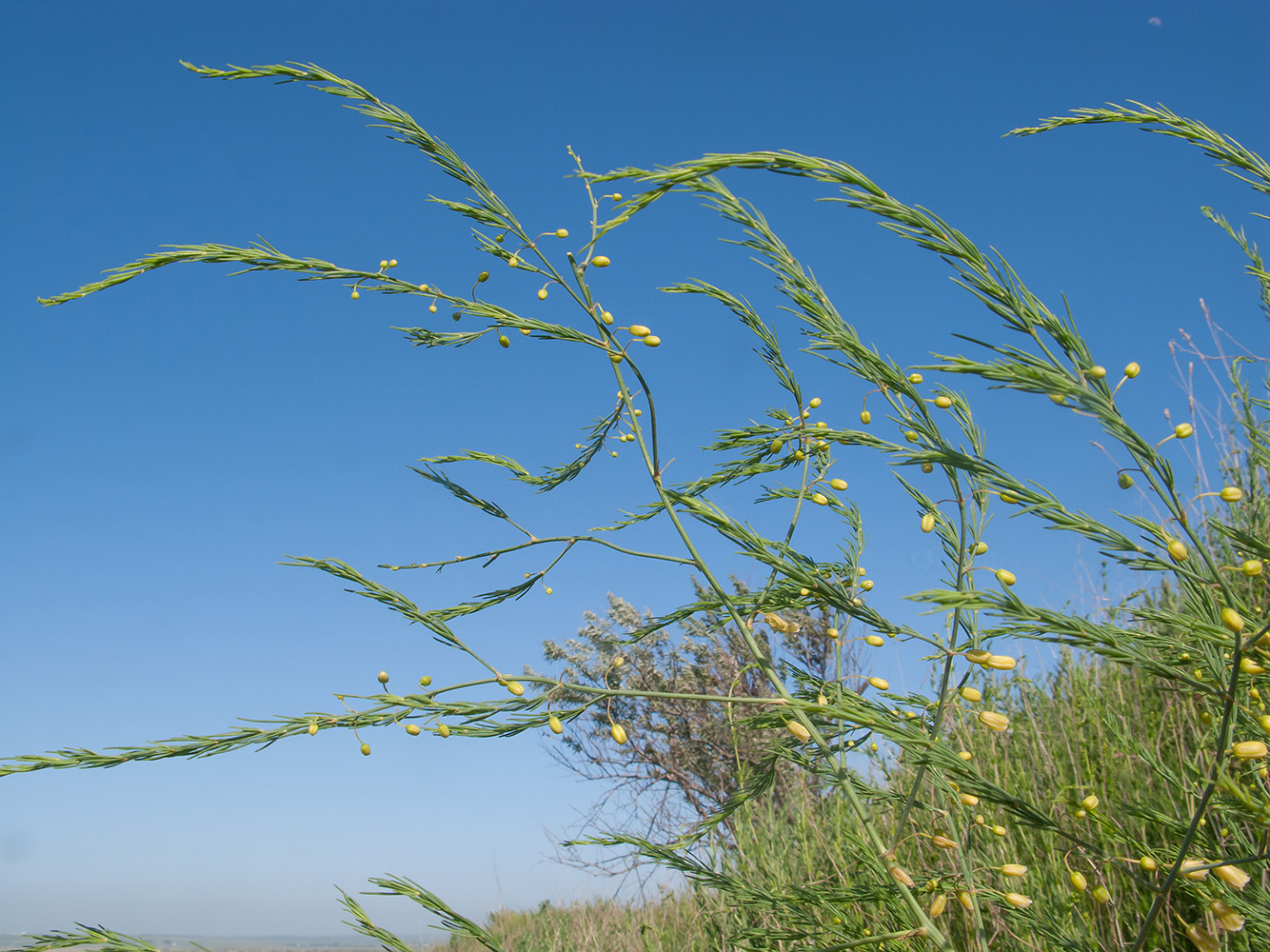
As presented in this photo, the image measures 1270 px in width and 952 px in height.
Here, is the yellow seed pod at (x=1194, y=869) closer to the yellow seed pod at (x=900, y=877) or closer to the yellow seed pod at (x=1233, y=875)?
the yellow seed pod at (x=1233, y=875)

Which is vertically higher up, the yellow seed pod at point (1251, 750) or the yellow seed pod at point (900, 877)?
the yellow seed pod at point (1251, 750)

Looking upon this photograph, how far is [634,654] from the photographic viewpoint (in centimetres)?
808

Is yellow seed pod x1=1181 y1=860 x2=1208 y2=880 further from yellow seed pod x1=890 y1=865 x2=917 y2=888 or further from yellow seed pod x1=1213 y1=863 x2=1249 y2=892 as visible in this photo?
yellow seed pod x1=890 y1=865 x2=917 y2=888

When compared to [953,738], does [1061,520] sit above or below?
above

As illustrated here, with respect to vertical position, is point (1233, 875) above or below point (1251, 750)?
below

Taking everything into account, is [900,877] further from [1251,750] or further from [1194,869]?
[1251,750]

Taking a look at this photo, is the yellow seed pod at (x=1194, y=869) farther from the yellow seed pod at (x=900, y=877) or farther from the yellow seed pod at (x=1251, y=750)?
the yellow seed pod at (x=900, y=877)

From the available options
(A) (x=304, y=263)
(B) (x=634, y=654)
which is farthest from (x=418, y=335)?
(B) (x=634, y=654)

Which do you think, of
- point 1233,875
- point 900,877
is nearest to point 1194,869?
point 1233,875

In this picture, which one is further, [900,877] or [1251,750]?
[900,877]

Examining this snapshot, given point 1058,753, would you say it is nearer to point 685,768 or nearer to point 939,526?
point 939,526

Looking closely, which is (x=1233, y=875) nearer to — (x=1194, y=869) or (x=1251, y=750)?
(x=1194, y=869)

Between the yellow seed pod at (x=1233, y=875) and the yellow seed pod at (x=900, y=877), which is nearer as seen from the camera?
the yellow seed pod at (x=1233, y=875)

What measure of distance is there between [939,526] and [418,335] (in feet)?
3.47
